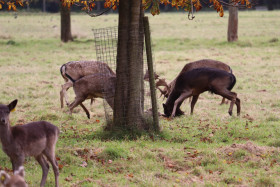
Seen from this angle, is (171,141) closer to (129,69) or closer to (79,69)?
(129,69)

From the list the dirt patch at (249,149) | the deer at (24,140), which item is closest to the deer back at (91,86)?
the dirt patch at (249,149)

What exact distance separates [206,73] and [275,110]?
75.9 inches

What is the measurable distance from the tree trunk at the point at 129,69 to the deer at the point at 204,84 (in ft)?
7.93

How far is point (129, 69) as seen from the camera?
27.9 feet

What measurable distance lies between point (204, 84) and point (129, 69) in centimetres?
281

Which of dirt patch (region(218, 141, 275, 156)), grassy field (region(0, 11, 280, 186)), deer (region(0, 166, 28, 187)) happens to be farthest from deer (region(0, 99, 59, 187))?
dirt patch (region(218, 141, 275, 156))

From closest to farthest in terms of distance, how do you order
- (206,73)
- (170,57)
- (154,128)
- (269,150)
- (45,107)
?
(269,150), (154,128), (206,73), (45,107), (170,57)

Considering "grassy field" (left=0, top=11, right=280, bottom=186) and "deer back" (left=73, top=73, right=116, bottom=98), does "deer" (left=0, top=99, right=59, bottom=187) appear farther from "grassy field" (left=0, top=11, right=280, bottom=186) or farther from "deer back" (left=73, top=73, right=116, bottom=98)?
"deer back" (left=73, top=73, right=116, bottom=98)

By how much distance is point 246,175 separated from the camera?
21.9 ft

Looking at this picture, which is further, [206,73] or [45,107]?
[45,107]

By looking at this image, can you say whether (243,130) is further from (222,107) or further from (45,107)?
(45,107)

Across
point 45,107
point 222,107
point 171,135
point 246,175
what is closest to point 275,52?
point 222,107

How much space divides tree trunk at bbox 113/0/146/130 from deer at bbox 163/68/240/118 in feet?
7.93

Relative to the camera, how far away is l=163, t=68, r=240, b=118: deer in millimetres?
10727
